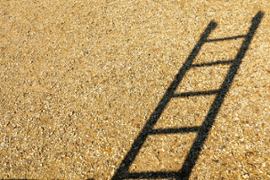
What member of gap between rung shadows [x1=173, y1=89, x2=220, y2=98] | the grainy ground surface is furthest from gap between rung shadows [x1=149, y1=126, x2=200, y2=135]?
gap between rung shadows [x1=173, y1=89, x2=220, y2=98]

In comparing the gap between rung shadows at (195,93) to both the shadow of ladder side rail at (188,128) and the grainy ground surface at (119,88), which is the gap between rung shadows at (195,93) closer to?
the shadow of ladder side rail at (188,128)

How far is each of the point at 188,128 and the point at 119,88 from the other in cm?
241

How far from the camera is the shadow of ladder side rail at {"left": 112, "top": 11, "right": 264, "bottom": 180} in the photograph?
26.6 ft

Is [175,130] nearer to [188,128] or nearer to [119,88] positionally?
[188,128]

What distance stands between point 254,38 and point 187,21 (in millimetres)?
2249

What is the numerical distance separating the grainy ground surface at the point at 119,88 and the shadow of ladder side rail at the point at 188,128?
0.47 feet

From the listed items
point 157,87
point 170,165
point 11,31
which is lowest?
point 170,165

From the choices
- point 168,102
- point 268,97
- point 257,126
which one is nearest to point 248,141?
point 257,126

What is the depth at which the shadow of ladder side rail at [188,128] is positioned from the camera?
810 cm

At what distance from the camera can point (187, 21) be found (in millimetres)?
11961

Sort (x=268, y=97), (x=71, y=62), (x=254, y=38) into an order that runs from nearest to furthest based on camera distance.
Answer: (x=268, y=97) < (x=254, y=38) < (x=71, y=62)

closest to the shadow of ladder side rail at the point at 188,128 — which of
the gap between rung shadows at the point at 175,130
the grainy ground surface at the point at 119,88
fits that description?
the gap between rung shadows at the point at 175,130

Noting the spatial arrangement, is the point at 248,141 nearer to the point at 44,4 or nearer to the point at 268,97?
the point at 268,97

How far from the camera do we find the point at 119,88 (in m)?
10.2
